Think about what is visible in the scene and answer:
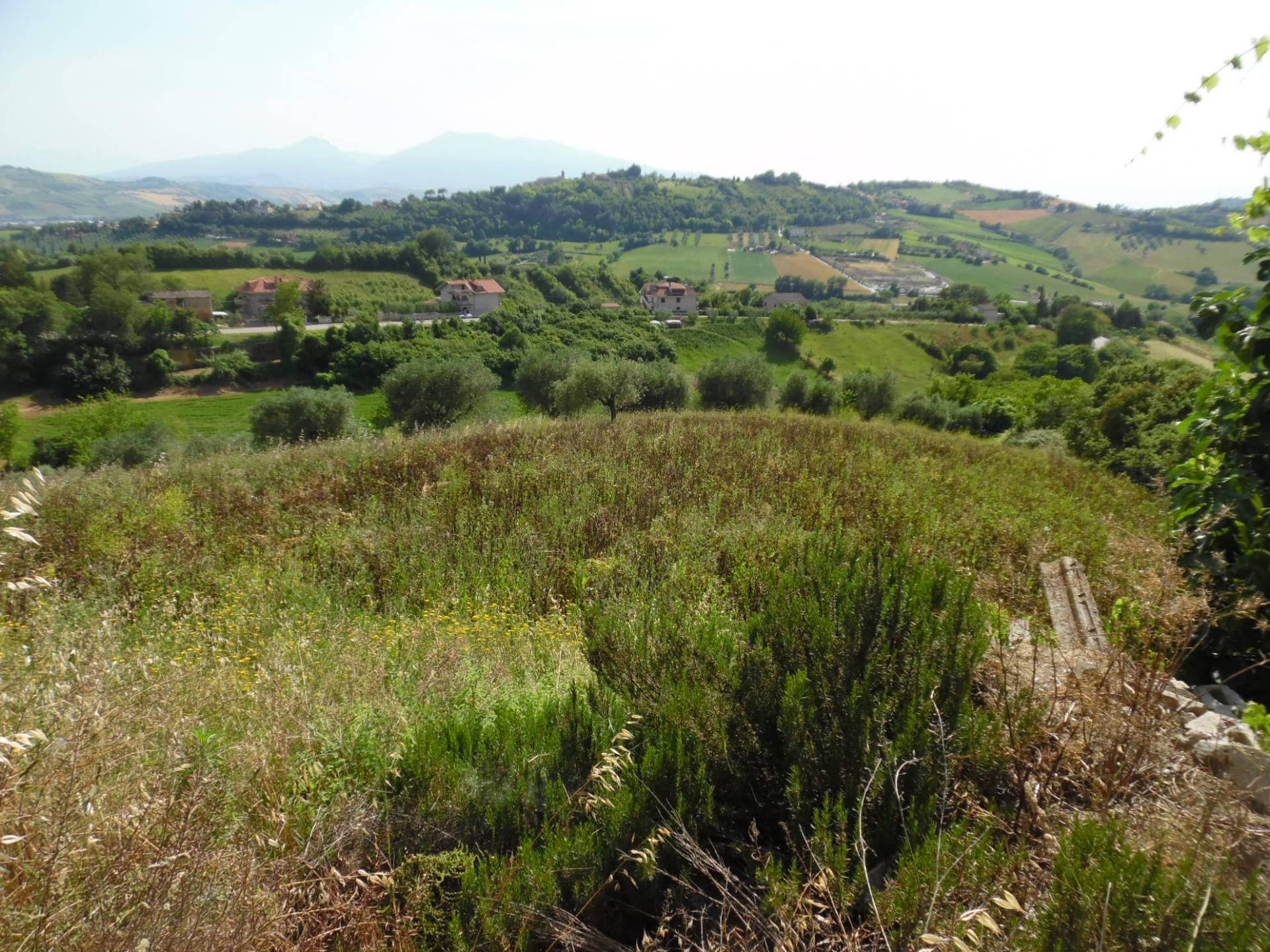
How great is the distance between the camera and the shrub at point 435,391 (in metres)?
31.0

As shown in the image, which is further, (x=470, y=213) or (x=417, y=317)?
(x=470, y=213)

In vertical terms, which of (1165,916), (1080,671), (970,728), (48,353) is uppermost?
(1165,916)

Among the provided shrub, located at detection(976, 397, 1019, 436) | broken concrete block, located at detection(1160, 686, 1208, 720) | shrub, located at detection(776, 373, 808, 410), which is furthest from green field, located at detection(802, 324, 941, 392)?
broken concrete block, located at detection(1160, 686, 1208, 720)

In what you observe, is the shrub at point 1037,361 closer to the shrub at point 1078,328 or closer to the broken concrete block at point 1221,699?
the shrub at point 1078,328

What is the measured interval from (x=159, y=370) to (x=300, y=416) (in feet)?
128

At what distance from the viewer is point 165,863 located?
6.02ft

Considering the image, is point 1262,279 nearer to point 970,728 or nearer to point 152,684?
point 970,728

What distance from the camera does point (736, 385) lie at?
32156mm

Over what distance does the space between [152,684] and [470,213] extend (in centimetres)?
17654

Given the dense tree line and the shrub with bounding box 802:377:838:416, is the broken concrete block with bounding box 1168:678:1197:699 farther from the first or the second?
the dense tree line

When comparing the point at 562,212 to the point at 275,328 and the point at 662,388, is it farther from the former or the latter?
the point at 662,388

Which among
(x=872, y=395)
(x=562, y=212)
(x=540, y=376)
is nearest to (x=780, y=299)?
(x=872, y=395)

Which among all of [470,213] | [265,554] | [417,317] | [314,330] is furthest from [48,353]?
[470,213]

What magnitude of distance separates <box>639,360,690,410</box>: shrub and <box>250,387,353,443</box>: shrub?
14175 millimetres
